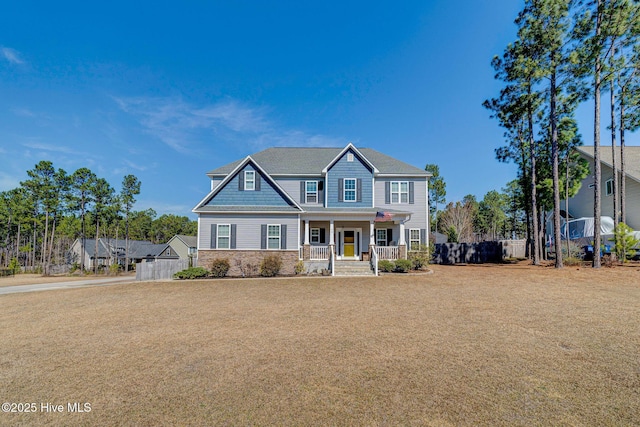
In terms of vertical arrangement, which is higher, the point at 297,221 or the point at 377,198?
the point at 377,198

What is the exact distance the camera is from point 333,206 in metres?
21.0

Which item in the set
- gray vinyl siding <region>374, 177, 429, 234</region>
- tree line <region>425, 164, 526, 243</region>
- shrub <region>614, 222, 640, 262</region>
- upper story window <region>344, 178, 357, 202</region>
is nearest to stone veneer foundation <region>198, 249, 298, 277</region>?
upper story window <region>344, 178, 357, 202</region>

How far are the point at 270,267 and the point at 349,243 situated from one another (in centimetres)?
673

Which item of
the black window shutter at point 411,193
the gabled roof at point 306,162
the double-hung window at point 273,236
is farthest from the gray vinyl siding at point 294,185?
the black window shutter at point 411,193

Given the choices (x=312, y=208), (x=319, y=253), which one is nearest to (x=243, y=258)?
(x=319, y=253)

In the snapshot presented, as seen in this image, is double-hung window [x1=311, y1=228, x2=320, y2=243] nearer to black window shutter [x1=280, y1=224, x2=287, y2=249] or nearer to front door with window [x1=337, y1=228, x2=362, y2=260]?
front door with window [x1=337, y1=228, x2=362, y2=260]

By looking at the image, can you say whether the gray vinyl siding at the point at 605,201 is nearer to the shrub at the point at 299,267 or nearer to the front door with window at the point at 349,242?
the front door with window at the point at 349,242

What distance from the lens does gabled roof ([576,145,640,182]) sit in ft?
75.1

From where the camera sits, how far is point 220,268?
17.1 metres

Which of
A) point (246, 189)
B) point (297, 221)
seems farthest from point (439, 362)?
point (246, 189)

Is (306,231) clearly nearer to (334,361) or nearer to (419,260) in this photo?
(419,260)

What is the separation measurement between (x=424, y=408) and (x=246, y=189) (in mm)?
17117

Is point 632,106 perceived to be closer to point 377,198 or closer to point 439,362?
point 377,198

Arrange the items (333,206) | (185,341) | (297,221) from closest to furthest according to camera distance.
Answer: (185,341) < (297,221) < (333,206)
